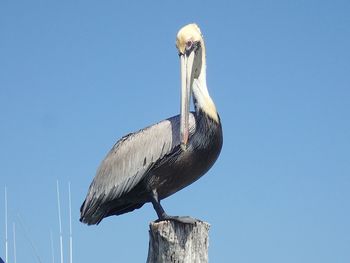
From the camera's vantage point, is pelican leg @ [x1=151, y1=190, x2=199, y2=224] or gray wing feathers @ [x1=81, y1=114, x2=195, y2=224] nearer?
pelican leg @ [x1=151, y1=190, x2=199, y2=224]

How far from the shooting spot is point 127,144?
6367 millimetres

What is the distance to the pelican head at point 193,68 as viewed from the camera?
607 cm

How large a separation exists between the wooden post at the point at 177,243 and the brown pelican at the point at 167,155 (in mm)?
88

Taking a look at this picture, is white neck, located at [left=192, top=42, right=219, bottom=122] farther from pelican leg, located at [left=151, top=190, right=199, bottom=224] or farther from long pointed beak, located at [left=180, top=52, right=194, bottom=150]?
pelican leg, located at [left=151, top=190, right=199, bottom=224]

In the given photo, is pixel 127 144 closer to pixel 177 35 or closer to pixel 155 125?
pixel 155 125

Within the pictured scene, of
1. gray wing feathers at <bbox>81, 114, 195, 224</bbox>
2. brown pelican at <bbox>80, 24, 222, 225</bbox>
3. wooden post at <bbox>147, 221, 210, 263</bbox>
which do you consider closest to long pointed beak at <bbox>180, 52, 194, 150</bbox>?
brown pelican at <bbox>80, 24, 222, 225</bbox>

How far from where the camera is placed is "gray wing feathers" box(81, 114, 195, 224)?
236 inches

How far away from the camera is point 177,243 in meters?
5.65

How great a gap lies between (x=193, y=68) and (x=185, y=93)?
0.31 m

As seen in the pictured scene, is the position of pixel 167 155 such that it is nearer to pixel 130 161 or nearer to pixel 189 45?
pixel 130 161

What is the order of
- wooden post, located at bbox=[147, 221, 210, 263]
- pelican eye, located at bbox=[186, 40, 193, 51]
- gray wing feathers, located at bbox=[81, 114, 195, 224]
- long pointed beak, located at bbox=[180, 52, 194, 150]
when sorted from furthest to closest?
pelican eye, located at bbox=[186, 40, 193, 51] → gray wing feathers, located at bbox=[81, 114, 195, 224] → long pointed beak, located at bbox=[180, 52, 194, 150] → wooden post, located at bbox=[147, 221, 210, 263]

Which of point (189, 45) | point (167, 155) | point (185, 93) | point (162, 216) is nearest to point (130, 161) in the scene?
point (167, 155)

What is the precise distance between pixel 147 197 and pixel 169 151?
0.46 meters

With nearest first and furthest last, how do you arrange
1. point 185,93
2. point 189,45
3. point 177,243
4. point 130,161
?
point 177,243 < point 185,93 < point 130,161 < point 189,45
